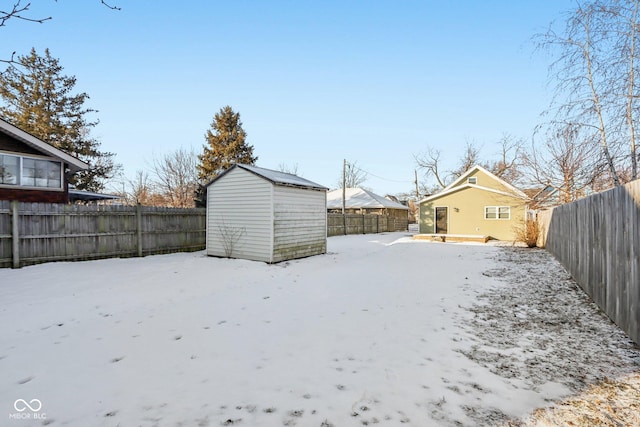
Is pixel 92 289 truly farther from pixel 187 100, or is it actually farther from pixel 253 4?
pixel 187 100

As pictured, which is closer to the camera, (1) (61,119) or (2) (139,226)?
(2) (139,226)

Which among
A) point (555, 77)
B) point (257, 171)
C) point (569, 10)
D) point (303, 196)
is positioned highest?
point (569, 10)

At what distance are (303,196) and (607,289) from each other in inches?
319

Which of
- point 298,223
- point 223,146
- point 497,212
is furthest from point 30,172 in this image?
point 497,212

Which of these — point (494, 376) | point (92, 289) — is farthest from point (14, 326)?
point (494, 376)

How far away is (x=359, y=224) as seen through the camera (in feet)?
77.7

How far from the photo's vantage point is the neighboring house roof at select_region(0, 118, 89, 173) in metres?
9.95

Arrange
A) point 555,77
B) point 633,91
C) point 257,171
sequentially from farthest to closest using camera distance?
point 257,171, point 555,77, point 633,91

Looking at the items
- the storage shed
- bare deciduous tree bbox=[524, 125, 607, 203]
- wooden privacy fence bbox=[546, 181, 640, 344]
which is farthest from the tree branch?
bare deciduous tree bbox=[524, 125, 607, 203]

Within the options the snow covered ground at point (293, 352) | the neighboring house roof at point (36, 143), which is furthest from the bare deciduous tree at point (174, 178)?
the snow covered ground at point (293, 352)

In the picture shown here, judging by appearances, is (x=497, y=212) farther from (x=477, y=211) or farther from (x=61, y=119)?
(x=61, y=119)

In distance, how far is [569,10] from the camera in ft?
26.1

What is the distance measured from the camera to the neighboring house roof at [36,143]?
9.95 meters

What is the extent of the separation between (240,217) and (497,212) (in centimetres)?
1665
